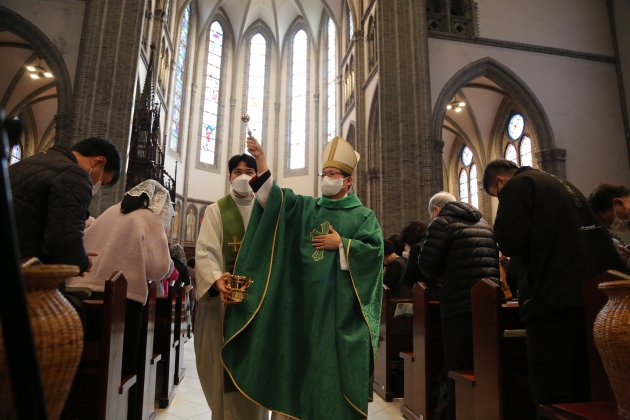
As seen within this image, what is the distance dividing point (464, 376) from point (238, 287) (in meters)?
1.61

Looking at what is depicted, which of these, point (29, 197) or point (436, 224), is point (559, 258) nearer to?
point (436, 224)

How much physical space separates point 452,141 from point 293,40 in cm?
1046

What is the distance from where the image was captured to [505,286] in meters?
3.63

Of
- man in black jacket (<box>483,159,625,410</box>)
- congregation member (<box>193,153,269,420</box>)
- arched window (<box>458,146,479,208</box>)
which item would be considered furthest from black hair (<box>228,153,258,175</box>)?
arched window (<box>458,146,479,208</box>)

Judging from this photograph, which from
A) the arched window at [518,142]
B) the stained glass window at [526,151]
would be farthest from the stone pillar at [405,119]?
the arched window at [518,142]

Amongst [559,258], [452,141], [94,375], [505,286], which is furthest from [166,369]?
[452,141]

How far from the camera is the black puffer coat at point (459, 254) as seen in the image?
121 inches

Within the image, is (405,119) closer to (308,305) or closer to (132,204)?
(132,204)

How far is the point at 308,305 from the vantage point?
249 cm

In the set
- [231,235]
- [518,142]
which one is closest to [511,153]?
[518,142]

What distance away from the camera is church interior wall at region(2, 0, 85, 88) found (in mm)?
10391

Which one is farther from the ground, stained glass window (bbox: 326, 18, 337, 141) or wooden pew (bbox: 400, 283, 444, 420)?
stained glass window (bbox: 326, 18, 337, 141)

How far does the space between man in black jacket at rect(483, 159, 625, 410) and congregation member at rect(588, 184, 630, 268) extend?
2.90 feet

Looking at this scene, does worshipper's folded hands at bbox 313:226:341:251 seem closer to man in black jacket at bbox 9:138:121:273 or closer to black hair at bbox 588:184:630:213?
man in black jacket at bbox 9:138:121:273
